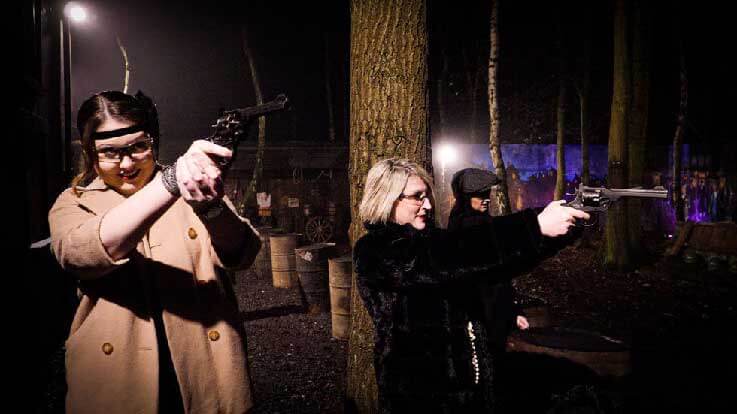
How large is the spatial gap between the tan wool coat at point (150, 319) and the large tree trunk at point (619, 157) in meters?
12.8

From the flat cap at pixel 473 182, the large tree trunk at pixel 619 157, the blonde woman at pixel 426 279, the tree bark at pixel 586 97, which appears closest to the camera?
the blonde woman at pixel 426 279

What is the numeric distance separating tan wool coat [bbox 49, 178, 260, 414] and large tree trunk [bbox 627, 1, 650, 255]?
554 inches

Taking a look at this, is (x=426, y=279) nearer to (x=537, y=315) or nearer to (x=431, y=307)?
(x=431, y=307)

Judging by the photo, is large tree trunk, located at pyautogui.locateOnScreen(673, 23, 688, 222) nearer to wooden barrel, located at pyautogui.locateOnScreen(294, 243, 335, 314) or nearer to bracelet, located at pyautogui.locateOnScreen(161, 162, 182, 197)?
wooden barrel, located at pyautogui.locateOnScreen(294, 243, 335, 314)

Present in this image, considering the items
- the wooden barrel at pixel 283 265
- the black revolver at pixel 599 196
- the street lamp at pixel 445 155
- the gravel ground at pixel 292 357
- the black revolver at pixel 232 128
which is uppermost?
the street lamp at pixel 445 155

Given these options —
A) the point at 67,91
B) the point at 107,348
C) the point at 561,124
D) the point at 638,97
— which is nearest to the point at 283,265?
the point at 67,91

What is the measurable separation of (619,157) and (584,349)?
10.6 meters

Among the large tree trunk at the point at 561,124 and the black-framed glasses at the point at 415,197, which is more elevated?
the large tree trunk at the point at 561,124

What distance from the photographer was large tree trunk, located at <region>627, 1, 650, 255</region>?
13.6 meters

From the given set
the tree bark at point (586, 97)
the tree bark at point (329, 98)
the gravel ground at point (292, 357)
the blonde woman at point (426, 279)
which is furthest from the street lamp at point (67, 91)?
the tree bark at point (329, 98)

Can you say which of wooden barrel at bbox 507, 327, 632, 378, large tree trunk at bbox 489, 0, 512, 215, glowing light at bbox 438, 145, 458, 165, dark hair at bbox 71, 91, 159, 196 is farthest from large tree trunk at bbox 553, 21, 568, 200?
dark hair at bbox 71, 91, 159, 196

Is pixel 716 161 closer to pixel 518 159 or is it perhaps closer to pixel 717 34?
pixel 717 34

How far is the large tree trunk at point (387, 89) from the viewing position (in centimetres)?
348

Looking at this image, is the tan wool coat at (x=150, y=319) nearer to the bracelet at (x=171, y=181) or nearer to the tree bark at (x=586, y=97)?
the bracelet at (x=171, y=181)
